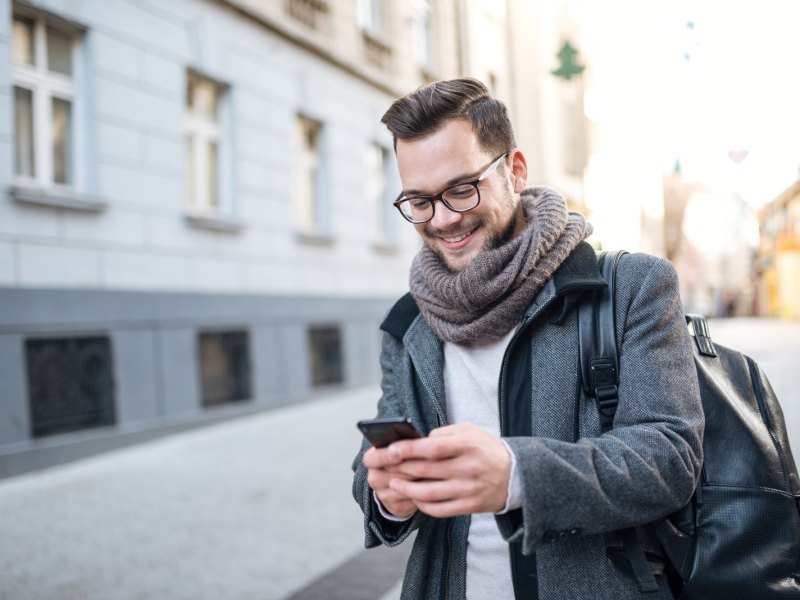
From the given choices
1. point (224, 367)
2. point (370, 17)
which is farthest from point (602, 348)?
point (370, 17)

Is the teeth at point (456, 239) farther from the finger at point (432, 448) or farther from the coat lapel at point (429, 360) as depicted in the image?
the finger at point (432, 448)

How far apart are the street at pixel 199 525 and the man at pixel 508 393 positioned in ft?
7.50

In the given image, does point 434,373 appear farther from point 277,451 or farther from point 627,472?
point 277,451

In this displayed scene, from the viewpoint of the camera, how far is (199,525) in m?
5.00

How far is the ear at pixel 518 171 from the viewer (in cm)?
169

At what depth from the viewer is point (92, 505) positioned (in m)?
5.52

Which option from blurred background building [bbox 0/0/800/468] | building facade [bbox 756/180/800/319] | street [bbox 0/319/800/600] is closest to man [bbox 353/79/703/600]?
blurred background building [bbox 0/0/800/468]

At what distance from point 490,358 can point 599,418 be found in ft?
0.85

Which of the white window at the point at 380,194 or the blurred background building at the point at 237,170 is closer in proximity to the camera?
A: the blurred background building at the point at 237,170

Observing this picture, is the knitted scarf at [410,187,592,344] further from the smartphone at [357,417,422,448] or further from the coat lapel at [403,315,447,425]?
the smartphone at [357,417,422,448]

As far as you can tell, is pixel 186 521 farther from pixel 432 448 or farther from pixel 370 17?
pixel 370 17

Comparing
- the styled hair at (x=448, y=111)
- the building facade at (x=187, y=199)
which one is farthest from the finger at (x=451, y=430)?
the building facade at (x=187, y=199)

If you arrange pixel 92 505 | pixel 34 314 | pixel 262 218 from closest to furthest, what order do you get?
pixel 92 505 < pixel 34 314 < pixel 262 218

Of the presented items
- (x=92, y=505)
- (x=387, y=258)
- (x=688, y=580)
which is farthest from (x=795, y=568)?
(x=387, y=258)
